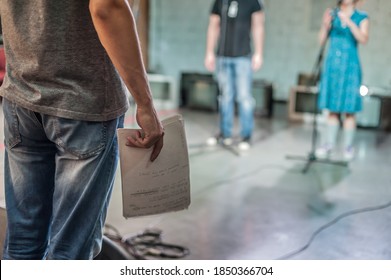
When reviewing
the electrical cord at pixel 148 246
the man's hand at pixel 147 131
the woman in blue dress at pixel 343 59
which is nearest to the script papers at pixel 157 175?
the man's hand at pixel 147 131

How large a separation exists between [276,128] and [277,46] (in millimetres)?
1202

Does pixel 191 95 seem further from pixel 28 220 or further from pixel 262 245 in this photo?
pixel 28 220

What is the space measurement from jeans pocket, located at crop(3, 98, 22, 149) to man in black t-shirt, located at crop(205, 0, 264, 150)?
3088mm

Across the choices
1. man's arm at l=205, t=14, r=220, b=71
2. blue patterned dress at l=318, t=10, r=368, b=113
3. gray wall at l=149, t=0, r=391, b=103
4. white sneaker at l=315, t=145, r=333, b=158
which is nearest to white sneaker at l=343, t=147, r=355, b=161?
white sneaker at l=315, t=145, r=333, b=158

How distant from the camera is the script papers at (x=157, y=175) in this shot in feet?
4.00

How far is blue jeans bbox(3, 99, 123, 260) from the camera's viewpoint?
1.14 meters

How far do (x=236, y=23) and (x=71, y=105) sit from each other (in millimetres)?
3228

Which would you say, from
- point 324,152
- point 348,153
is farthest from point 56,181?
point 348,153

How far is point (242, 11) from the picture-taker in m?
4.12

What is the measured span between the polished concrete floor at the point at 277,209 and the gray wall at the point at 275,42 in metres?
1.09

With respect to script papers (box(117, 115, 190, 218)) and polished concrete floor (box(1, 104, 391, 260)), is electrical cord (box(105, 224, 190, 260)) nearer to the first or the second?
polished concrete floor (box(1, 104, 391, 260))

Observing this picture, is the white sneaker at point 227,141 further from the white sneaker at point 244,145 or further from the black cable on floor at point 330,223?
the black cable on floor at point 330,223

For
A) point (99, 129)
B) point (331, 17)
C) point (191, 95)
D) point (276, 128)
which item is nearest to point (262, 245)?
point (99, 129)
